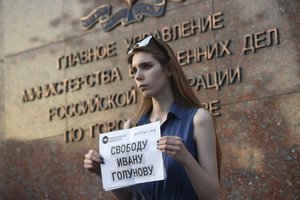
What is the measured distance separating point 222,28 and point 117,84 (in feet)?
4.27

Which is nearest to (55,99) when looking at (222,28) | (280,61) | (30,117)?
(30,117)

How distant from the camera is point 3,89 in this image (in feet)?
25.9

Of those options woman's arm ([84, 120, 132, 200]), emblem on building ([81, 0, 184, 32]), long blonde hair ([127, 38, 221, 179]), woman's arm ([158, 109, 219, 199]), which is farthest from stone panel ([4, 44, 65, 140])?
woman's arm ([158, 109, 219, 199])

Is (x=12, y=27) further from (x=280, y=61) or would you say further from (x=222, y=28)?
(x=280, y=61)

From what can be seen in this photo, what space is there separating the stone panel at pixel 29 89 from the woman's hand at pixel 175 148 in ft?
14.6

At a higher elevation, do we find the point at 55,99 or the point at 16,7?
the point at 16,7

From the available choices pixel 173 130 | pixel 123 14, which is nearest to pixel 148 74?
pixel 173 130

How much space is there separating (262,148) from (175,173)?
2.71 m

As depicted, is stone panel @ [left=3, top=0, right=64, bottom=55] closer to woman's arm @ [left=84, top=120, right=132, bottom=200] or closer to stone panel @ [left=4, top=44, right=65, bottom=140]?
stone panel @ [left=4, top=44, right=65, bottom=140]

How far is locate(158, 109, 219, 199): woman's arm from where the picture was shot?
2863 millimetres

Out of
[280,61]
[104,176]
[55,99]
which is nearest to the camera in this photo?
[104,176]

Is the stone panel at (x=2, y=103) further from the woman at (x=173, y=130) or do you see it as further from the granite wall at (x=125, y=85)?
the woman at (x=173, y=130)

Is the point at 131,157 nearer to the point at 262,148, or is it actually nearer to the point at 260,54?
the point at 262,148

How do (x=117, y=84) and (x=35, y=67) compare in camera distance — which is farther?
(x=35, y=67)
